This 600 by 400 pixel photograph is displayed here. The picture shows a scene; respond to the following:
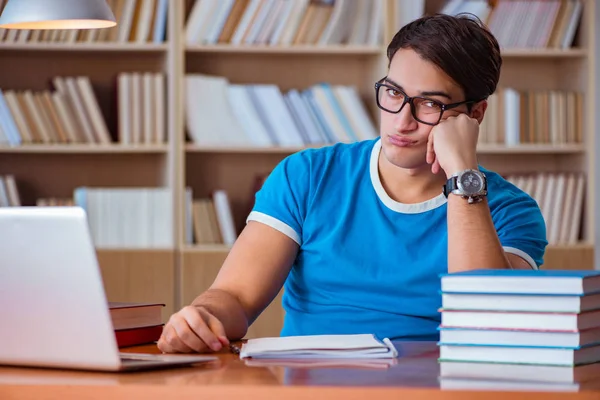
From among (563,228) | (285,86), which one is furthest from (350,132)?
(563,228)

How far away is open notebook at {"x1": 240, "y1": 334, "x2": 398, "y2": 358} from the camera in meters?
1.30

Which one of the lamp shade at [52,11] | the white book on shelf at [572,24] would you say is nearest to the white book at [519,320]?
the lamp shade at [52,11]

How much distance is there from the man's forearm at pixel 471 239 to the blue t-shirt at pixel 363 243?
16 cm

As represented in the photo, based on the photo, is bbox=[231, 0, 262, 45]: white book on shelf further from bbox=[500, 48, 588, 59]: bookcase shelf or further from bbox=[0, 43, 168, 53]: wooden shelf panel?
bbox=[500, 48, 588, 59]: bookcase shelf

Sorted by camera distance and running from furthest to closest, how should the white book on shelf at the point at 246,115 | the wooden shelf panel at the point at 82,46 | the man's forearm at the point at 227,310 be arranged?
the white book on shelf at the point at 246,115, the wooden shelf panel at the point at 82,46, the man's forearm at the point at 227,310

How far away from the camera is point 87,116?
3748 millimetres

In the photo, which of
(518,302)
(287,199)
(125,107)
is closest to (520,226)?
(287,199)

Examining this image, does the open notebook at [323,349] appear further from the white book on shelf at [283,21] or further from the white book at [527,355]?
the white book on shelf at [283,21]

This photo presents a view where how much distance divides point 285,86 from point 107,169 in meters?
0.84

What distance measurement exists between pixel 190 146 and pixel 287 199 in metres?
1.85

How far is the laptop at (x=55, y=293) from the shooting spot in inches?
43.9

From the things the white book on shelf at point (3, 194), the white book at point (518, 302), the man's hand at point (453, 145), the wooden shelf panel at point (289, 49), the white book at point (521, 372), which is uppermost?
the wooden shelf panel at point (289, 49)

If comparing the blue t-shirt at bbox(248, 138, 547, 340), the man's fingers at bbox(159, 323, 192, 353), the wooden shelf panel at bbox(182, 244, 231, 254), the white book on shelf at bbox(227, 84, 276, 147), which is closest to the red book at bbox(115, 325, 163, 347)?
the man's fingers at bbox(159, 323, 192, 353)

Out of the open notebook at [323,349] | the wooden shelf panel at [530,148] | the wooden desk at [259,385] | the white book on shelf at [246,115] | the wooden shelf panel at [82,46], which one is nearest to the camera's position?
the wooden desk at [259,385]
